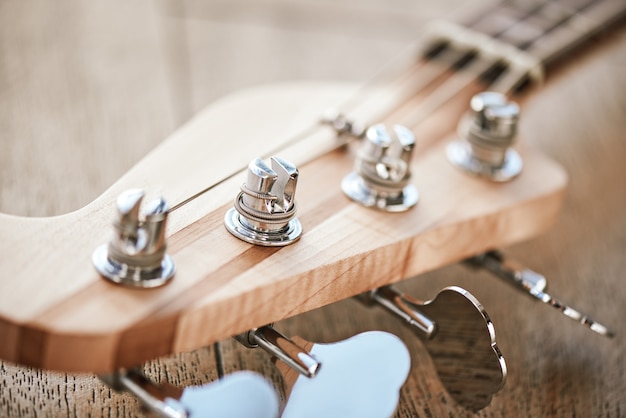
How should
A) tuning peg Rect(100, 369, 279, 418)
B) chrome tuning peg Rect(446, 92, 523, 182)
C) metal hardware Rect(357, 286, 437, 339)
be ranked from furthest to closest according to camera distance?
chrome tuning peg Rect(446, 92, 523, 182) < metal hardware Rect(357, 286, 437, 339) < tuning peg Rect(100, 369, 279, 418)

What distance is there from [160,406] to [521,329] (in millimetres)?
345

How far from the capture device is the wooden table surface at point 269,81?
0.62 metres

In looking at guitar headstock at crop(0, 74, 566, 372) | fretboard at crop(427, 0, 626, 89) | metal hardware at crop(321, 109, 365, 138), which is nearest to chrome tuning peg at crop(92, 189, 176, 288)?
guitar headstock at crop(0, 74, 566, 372)

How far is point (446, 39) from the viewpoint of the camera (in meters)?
0.97

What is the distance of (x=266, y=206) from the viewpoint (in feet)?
1.87

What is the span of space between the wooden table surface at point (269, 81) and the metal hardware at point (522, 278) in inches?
1.7

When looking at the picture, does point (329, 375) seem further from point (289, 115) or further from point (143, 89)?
point (143, 89)

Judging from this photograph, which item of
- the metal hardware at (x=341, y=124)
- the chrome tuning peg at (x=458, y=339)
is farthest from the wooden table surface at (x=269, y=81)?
the metal hardware at (x=341, y=124)

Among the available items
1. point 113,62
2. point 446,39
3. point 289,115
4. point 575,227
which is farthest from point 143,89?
point 575,227

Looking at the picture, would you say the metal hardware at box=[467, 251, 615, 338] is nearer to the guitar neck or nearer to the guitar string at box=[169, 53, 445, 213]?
the guitar neck

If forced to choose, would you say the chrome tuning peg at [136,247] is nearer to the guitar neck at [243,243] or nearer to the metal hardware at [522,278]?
the guitar neck at [243,243]

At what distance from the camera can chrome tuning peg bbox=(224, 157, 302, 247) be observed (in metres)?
0.56

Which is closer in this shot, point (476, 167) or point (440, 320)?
point (440, 320)

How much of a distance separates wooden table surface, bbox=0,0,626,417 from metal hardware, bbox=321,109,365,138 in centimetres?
14
